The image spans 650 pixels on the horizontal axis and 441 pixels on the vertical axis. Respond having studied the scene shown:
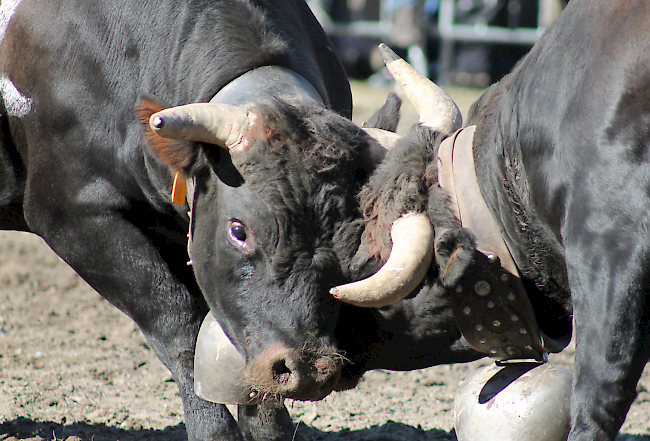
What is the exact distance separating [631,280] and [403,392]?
237 cm

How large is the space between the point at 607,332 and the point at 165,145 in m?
1.54

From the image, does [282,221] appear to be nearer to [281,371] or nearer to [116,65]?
[281,371]

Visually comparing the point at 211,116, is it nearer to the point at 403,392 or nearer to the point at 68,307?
the point at 403,392

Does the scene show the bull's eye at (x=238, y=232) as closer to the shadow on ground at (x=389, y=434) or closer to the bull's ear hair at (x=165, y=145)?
the bull's ear hair at (x=165, y=145)

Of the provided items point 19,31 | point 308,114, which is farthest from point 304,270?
point 19,31

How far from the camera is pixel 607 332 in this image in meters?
1.92

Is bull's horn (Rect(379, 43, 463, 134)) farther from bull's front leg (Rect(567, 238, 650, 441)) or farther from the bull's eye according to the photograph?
bull's front leg (Rect(567, 238, 650, 441))

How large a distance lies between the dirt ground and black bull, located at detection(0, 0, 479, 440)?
55 centimetres

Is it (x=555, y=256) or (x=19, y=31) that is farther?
(x=19, y=31)

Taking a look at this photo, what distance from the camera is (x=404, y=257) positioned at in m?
2.30

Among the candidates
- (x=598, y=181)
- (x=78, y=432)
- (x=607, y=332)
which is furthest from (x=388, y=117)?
(x=78, y=432)

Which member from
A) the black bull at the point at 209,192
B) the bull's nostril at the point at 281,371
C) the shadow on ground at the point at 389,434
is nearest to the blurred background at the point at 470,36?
the black bull at the point at 209,192

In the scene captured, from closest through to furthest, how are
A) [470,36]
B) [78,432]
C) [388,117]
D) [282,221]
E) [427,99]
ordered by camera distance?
[282,221], [427,99], [388,117], [78,432], [470,36]

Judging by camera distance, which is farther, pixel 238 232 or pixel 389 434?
pixel 389 434
